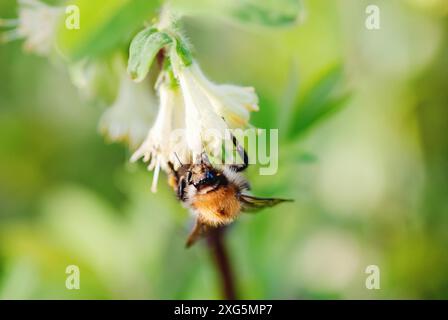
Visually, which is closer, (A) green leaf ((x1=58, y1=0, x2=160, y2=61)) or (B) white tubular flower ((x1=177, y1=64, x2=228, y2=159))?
(B) white tubular flower ((x1=177, y1=64, x2=228, y2=159))

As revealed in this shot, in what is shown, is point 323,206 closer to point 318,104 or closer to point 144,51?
point 318,104

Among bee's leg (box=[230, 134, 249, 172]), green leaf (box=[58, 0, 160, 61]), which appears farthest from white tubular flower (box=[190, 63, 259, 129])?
green leaf (box=[58, 0, 160, 61])

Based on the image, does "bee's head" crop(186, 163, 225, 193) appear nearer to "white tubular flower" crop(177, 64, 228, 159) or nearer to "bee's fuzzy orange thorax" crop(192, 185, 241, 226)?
"bee's fuzzy orange thorax" crop(192, 185, 241, 226)

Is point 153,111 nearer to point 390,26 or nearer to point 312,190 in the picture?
point 312,190

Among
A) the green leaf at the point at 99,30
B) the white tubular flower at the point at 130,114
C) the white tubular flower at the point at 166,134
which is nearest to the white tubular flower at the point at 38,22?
the green leaf at the point at 99,30

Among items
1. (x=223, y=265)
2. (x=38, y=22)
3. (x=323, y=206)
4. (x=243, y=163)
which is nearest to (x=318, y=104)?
(x=243, y=163)
